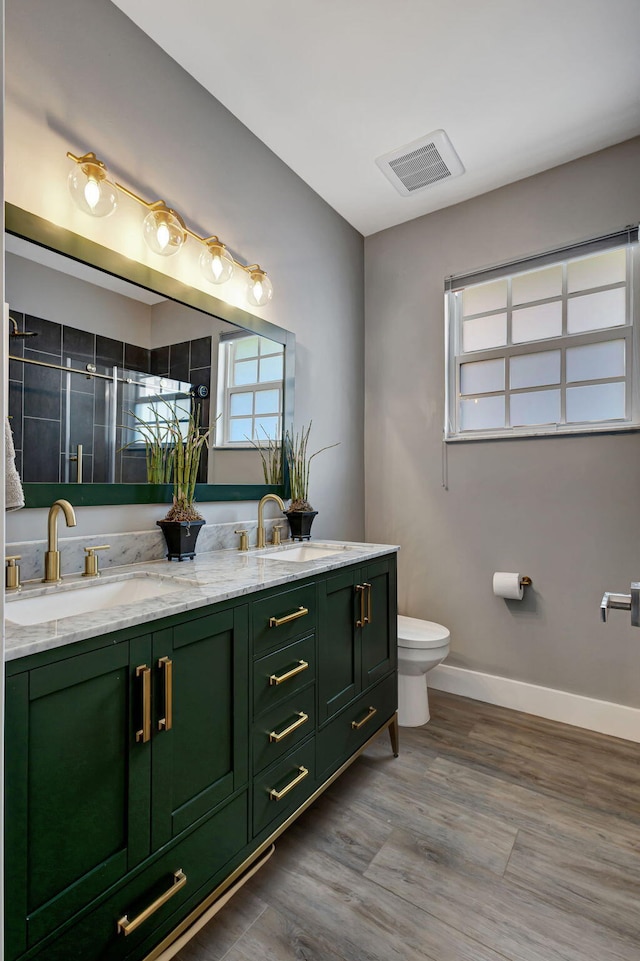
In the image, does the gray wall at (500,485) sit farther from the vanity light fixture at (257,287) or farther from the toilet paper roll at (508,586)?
the vanity light fixture at (257,287)

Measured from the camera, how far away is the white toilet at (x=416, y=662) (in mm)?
2230

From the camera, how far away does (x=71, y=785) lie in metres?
0.88

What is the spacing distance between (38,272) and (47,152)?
1.16 ft

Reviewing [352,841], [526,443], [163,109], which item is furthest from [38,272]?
[526,443]

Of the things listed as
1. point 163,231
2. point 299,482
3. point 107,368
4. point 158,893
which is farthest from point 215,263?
point 158,893

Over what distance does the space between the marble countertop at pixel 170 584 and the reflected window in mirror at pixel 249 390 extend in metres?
0.52

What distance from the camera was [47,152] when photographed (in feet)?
4.57

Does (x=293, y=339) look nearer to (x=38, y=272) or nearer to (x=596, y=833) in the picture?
(x=38, y=272)

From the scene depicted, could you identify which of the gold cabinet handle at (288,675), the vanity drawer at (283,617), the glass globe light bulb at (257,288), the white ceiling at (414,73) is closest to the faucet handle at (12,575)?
the vanity drawer at (283,617)

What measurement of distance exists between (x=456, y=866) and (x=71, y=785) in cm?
122

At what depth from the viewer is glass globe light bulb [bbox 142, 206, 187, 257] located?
1646mm

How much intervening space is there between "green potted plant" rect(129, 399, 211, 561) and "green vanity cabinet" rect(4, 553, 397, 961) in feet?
1.57

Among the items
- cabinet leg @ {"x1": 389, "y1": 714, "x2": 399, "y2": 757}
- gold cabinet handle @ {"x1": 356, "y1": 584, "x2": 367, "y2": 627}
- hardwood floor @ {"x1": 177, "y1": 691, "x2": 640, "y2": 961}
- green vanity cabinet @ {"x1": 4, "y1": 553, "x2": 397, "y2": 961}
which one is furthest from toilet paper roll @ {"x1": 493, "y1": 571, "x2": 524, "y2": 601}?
green vanity cabinet @ {"x1": 4, "y1": 553, "x2": 397, "y2": 961}

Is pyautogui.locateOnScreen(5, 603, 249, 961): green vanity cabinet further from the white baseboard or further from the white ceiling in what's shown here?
the white ceiling
